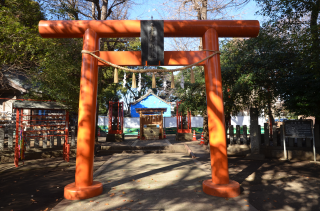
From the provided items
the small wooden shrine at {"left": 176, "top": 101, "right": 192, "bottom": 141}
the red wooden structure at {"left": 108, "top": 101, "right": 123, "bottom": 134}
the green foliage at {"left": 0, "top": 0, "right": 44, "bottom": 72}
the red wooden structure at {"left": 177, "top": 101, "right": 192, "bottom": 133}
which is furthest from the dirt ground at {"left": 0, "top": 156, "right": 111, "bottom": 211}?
the red wooden structure at {"left": 177, "top": 101, "right": 192, "bottom": 133}

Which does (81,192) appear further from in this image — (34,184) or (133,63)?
(133,63)

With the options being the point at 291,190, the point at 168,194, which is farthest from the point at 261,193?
the point at 168,194

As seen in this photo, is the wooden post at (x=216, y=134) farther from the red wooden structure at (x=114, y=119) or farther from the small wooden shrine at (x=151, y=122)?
the small wooden shrine at (x=151, y=122)

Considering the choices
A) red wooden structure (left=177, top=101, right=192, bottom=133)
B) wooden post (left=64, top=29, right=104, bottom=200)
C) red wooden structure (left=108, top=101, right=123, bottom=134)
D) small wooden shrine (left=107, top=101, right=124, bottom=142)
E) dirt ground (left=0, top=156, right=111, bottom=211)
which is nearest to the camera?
dirt ground (left=0, top=156, right=111, bottom=211)

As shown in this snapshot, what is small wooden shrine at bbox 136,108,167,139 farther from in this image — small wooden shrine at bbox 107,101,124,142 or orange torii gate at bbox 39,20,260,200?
orange torii gate at bbox 39,20,260,200

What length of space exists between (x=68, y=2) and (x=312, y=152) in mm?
14899

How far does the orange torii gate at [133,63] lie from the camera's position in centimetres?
429

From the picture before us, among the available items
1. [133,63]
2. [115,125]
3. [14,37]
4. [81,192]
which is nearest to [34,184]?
[81,192]

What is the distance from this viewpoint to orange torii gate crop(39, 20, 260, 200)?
14.1 feet

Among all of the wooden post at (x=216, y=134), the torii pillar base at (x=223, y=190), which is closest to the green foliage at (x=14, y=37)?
the wooden post at (x=216, y=134)

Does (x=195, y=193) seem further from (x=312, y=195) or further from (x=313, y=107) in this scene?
(x=313, y=107)

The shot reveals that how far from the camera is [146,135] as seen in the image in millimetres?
17438

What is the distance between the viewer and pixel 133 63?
475cm

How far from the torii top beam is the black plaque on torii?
0.62 ft
